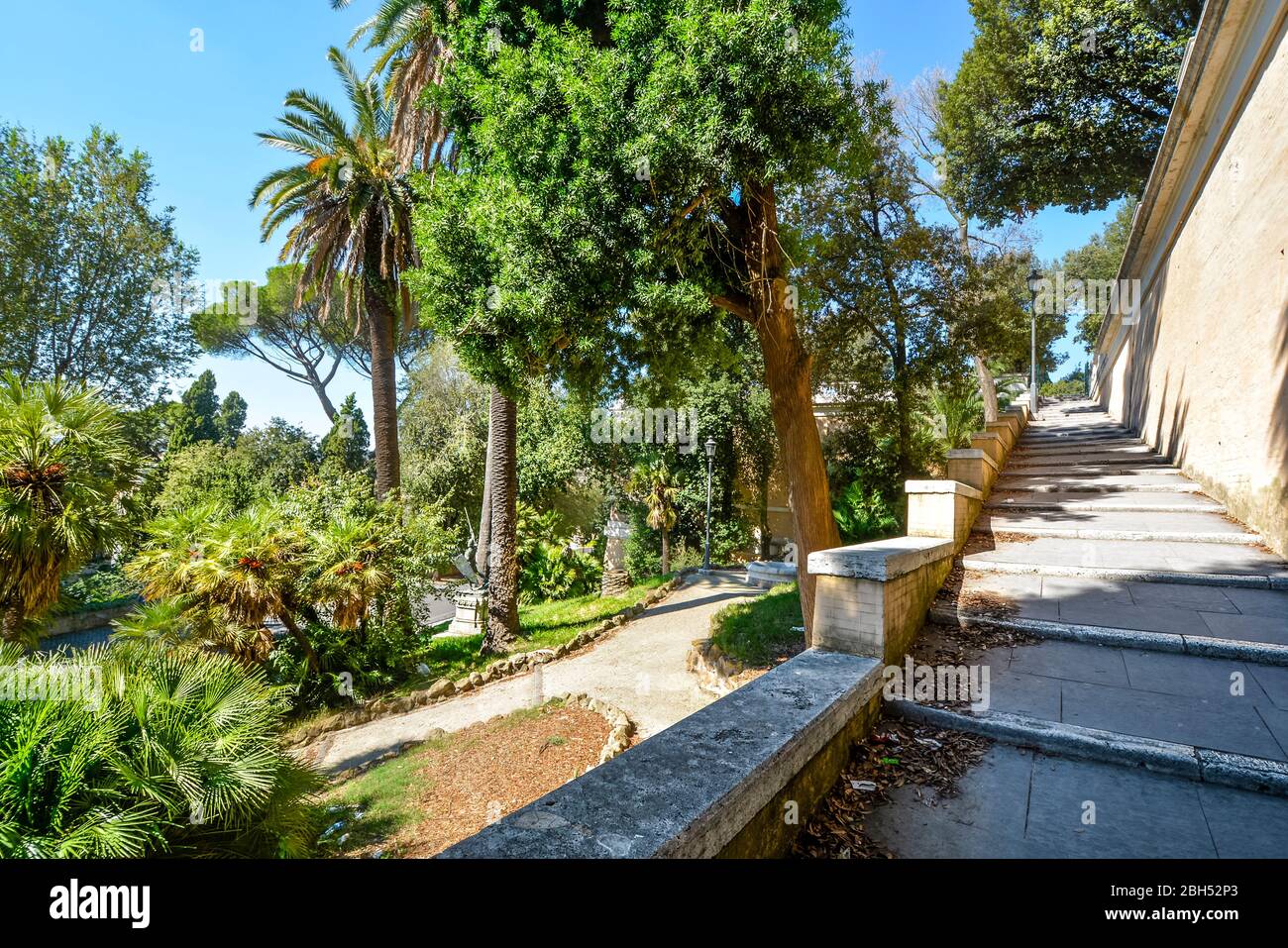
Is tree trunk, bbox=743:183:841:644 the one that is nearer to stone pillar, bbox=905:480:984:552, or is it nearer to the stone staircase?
stone pillar, bbox=905:480:984:552

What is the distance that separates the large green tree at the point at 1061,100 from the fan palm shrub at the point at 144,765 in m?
19.3

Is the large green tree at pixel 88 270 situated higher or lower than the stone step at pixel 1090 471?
higher

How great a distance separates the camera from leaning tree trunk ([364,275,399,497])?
12648 mm

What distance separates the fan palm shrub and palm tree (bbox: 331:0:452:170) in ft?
38.3

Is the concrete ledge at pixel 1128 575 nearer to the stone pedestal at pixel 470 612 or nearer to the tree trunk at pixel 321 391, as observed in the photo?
the stone pedestal at pixel 470 612

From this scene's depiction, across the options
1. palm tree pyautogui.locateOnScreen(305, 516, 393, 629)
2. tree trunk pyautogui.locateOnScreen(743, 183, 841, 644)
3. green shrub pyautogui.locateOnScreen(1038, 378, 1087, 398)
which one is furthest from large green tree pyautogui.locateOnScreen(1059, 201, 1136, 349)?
palm tree pyautogui.locateOnScreen(305, 516, 393, 629)

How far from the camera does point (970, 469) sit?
762 centimetres

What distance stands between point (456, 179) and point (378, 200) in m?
7.20

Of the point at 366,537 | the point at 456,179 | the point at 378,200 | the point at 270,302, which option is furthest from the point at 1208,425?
the point at 270,302

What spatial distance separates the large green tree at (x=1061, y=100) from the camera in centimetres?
1280

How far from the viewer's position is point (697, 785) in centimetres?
188

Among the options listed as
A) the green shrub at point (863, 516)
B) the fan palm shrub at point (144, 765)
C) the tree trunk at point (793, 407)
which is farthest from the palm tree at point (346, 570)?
the green shrub at point (863, 516)
